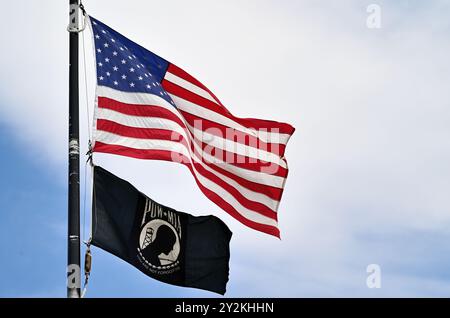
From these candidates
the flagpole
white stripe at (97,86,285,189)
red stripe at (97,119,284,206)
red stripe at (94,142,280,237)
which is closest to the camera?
the flagpole

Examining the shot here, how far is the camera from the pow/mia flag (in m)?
16.1

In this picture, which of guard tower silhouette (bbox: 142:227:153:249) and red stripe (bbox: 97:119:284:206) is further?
guard tower silhouette (bbox: 142:227:153:249)

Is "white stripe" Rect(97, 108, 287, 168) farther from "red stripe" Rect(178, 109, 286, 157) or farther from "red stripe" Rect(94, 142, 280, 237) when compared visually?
"red stripe" Rect(94, 142, 280, 237)

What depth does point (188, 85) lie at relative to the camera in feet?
60.5

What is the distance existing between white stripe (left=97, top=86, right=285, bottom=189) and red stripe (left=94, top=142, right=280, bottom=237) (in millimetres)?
702

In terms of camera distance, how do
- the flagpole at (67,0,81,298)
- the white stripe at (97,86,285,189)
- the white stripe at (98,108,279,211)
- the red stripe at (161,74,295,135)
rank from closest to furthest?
the flagpole at (67,0,81,298) → the white stripe at (98,108,279,211) → the white stripe at (97,86,285,189) → the red stripe at (161,74,295,135)

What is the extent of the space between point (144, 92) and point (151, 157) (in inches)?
54.6

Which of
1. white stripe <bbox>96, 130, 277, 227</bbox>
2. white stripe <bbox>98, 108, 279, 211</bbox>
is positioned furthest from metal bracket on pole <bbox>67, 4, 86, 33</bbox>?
white stripe <bbox>96, 130, 277, 227</bbox>

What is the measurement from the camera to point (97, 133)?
623 inches

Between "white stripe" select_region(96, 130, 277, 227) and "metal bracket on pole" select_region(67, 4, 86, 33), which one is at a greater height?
"metal bracket on pole" select_region(67, 4, 86, 33)

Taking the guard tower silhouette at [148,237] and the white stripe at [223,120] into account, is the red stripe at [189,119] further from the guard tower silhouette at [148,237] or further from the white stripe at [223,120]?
the guard tower silhouette at [148,237]

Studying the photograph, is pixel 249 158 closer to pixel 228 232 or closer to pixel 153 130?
pixel 228 232

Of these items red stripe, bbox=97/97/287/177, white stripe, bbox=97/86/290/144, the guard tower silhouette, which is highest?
white stripe, bbox=97/86/290/144

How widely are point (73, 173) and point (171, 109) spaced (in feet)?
10.4
